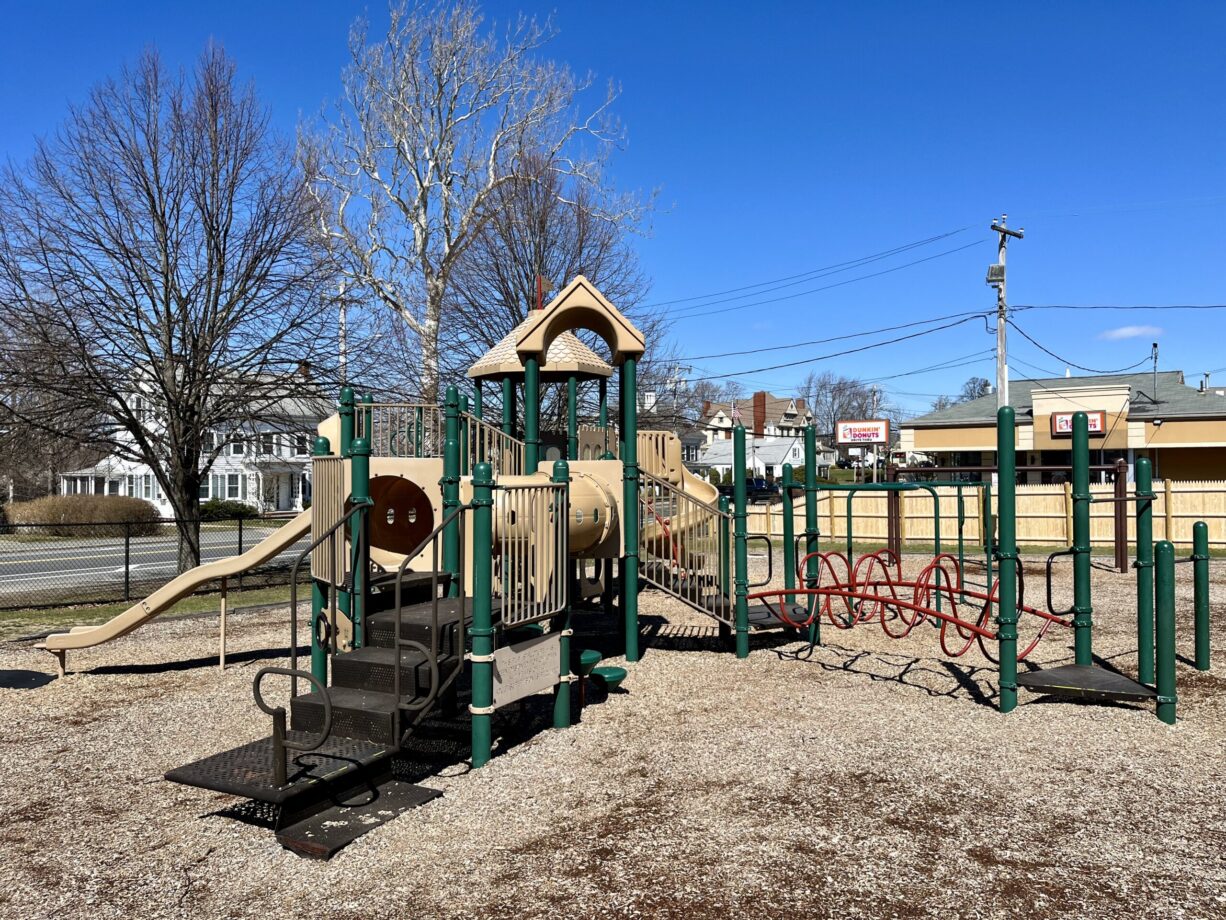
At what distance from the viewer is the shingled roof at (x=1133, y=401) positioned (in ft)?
99.1

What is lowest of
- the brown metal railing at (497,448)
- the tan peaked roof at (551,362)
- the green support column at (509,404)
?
the brown metal railing at (497,448)

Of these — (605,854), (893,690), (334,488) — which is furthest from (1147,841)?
(334,488)

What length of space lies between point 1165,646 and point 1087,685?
2.09 ft

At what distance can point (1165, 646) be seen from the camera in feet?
22.1

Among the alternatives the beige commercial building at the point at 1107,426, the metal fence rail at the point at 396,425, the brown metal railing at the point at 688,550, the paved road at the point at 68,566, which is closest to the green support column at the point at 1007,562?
the brown metal railing at the point at 688,550

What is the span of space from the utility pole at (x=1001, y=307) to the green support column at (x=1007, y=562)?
728 inches

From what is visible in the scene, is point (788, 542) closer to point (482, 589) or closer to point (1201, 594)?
point (1201, 594)

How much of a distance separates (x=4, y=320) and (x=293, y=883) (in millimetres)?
13376

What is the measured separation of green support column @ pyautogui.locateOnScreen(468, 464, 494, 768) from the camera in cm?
589

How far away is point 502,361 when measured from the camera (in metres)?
11.0

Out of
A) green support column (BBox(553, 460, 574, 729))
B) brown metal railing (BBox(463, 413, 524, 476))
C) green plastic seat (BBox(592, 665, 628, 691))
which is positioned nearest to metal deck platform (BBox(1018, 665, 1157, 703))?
green plastic seat (BBox(592, 665, 628, 691))

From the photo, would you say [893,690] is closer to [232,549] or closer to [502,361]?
[502,361]

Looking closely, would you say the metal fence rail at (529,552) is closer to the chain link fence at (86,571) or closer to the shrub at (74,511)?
the chain link fence at (86,571)

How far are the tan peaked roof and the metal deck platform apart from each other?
6.25 metres
